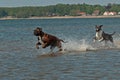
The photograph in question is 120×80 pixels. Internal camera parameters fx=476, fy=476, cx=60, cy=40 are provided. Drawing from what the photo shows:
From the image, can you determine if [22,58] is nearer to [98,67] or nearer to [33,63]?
[33,63]

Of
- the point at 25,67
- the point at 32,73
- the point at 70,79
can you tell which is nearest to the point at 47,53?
the point at 25,67

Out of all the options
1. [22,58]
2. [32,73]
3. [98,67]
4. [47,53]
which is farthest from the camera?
[47,53]

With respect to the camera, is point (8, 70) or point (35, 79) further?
point (8, 70)

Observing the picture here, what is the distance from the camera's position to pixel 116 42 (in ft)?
86.8

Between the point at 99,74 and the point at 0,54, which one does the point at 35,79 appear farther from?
the point at 0,54

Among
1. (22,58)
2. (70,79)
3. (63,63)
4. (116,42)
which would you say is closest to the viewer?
(70,79)

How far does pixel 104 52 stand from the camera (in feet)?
69.3

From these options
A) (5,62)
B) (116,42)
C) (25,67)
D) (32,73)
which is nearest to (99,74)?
(32,73)

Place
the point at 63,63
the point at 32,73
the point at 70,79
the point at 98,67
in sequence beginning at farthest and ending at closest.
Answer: the point at 63,63 < the point at 98,67 < the point at 32,73 < the point at 70,79

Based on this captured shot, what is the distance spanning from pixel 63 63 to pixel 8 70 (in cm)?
239

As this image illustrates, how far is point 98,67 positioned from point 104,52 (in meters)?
5.56

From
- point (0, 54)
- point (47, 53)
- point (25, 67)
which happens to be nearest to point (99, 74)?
point (25, 67)

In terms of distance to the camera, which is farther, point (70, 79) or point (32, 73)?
point (32, 73)

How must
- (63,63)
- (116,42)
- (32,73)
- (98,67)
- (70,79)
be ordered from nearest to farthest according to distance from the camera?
(70,79) → (32,73) → (98,67) → (63,63) → (116,42)
